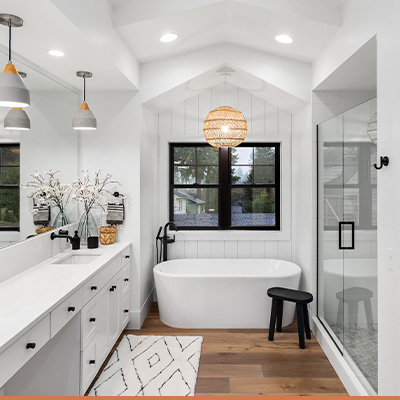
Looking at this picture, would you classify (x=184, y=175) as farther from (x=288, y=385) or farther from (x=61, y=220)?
(x=288, y=385)

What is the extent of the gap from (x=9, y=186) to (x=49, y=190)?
57cm

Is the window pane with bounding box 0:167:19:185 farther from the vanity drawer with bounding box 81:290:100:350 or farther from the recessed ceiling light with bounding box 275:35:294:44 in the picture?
the recessed ceiling light with bounding box 275:35:294:44

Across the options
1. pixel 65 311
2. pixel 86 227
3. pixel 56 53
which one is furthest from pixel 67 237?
pixel 56 53

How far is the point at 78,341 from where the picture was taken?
2326 millimetres

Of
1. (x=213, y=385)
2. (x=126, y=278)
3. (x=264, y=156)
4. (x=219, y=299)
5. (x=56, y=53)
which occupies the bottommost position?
(x=213, y=385)

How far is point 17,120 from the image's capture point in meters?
2.61

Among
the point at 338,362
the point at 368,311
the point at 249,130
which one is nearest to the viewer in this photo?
the point at 368,311

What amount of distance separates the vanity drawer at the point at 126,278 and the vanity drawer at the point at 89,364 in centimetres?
85

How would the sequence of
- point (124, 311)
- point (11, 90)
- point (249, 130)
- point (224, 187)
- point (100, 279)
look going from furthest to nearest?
point (224, 187), point (249, 130), point (124, 311), point (100, 279), point (11, 90)

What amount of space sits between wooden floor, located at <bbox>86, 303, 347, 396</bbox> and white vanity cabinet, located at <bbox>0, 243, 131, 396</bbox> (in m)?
0.80

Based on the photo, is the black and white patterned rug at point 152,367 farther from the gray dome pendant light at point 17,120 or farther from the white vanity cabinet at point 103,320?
the gray dome pendant light at point 17,120

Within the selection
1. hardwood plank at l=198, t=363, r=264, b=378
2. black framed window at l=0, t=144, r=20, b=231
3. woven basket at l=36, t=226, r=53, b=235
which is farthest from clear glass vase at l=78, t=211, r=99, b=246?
hardwood plank at l=198, t=363, r=264, b=378

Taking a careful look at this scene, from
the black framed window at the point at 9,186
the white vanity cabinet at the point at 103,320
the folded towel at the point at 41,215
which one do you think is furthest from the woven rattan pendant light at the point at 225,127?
the black framed window at the point at 9,186

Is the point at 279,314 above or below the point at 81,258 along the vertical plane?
below
